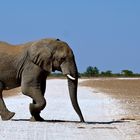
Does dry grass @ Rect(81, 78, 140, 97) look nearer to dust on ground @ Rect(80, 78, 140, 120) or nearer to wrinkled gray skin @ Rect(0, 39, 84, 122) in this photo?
dust on ground @ Rect(80, 78, 140, 120)

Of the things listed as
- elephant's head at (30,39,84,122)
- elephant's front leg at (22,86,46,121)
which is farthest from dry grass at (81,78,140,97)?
elephant's front leg at (22,86,46,121)

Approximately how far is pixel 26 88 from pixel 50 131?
14.1ft

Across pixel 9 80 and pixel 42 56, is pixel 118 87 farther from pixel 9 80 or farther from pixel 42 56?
pixel 42 56

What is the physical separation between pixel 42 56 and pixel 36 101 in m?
1.49

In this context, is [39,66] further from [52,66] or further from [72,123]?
[72,123]

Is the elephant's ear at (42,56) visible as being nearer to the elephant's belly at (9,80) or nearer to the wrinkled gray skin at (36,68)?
the wrinkled gray skin at (36,68)

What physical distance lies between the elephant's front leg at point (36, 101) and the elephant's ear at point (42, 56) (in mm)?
799

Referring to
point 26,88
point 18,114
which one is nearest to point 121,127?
point 26,88

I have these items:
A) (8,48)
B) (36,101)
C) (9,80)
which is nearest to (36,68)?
(36,101)

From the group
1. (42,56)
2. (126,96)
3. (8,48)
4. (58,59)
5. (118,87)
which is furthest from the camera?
(118,87)

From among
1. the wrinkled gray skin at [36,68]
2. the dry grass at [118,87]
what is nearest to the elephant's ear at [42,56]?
the wrinkled gray skin at [36,68]

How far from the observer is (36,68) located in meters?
24.0

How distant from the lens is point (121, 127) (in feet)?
70.4

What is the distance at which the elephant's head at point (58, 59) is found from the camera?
2359cm
